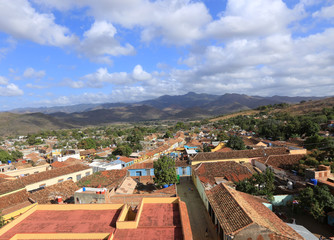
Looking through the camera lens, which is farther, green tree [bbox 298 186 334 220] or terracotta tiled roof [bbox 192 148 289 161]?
terracotta tiled roof [bbox 192 148 289 161]

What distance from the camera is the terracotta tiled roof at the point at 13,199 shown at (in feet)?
53.8

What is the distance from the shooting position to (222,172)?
2211cm

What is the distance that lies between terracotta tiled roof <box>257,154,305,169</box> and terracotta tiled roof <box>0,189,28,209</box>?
2588cm

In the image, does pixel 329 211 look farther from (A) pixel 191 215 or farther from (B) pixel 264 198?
(A) pixel 191 215

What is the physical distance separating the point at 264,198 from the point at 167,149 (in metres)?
31.3

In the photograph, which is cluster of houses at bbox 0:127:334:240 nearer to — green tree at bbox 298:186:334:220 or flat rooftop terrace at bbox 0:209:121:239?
flat rooftop terrace at bbox 0:209:121:239

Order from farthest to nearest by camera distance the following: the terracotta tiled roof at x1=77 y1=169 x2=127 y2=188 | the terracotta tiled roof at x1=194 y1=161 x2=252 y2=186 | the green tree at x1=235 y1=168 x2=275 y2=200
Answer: the terracotta tiled roof at x1=77 y1=169 x2=127 y2=188, the terracotta tiled roof at x1=194 y1=161 x2=252 y2=186, the green tree at x1=235 y1=168 x2=275 y2=200

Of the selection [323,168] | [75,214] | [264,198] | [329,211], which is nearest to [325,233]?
[329,211]

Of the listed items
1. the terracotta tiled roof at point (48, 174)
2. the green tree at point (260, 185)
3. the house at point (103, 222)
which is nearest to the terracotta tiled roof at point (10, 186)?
the terracotta tiled roof at point (48, 174)

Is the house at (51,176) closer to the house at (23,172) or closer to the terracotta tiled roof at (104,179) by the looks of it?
the terracotta tiled roof at (104,179)

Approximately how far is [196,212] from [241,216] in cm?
687

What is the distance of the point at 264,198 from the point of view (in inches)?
619

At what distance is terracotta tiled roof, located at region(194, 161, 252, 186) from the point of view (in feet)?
68.8

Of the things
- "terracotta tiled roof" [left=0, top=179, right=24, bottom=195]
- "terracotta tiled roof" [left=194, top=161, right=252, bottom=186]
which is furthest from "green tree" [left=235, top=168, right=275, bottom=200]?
"terracotta tiled roof" [left=0, top=179, right=24, bottom=195]
